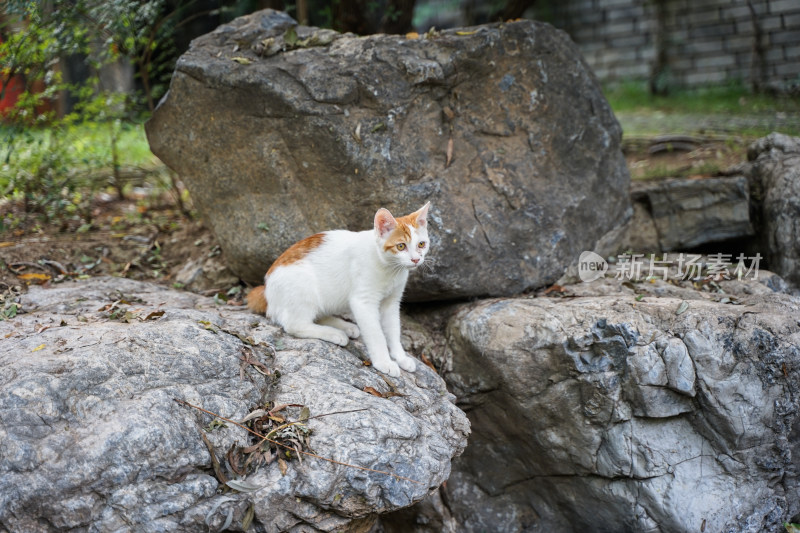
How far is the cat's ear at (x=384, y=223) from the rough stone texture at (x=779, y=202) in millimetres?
3532

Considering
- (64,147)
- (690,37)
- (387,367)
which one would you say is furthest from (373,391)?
(690,37)

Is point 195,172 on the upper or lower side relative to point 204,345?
upper

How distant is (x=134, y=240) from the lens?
6059 millimetres

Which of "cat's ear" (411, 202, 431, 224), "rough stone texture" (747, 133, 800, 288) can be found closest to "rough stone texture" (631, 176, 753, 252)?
"rough stone texture" (747, 133, 800, 288)

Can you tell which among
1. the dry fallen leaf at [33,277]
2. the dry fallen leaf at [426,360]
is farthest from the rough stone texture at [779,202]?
the dry fallen leaf at [33,277]

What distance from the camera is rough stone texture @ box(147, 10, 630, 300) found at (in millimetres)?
4711

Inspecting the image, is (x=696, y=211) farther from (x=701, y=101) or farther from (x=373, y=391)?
(x=701, y=101)

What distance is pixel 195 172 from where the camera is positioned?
5.16 metres

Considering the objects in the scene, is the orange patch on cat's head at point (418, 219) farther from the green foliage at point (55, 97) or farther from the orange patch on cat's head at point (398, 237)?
the green foliage at point (55, 97)

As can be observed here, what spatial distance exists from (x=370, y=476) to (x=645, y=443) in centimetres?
186

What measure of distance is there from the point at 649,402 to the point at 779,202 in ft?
8.30

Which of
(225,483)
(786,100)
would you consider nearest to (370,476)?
(225,483)

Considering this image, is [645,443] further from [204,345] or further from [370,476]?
[204,345]

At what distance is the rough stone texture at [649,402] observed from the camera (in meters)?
4.10
